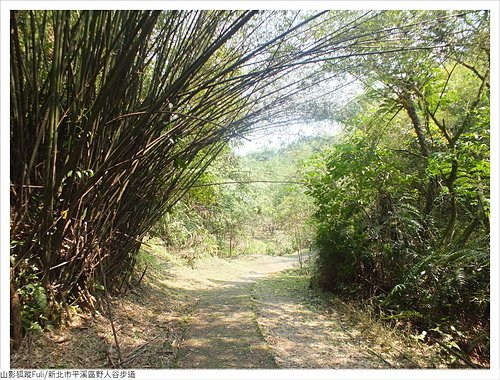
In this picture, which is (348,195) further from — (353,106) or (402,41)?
(402,41)

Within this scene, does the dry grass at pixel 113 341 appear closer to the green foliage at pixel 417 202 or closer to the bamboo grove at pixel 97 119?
the bamboo grove at pixel 97 119

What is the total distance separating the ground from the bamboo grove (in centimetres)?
26

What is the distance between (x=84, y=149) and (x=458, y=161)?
3.33 m

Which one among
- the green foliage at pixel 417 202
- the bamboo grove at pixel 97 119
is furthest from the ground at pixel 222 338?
the green foliage at pixel 417 202

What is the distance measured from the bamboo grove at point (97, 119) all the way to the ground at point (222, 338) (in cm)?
26

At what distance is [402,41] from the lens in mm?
2521

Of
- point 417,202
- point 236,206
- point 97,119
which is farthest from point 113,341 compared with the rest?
point 236,206

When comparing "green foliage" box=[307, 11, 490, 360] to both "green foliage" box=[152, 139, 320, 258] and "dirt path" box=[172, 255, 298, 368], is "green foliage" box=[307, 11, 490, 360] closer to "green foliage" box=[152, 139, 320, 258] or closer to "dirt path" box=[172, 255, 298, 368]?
"green foliage" box=[152, 139, 320, 258]

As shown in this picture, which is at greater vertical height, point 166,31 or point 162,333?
point 166,31

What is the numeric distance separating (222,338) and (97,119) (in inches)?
72.8

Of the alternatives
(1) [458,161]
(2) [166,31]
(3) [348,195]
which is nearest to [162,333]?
(2) [166,31]

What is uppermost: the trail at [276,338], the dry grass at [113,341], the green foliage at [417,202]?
the green foliage at [417,202]

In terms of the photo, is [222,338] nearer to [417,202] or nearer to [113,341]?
[113,341]

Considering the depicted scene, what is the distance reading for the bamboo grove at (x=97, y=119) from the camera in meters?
1.80
